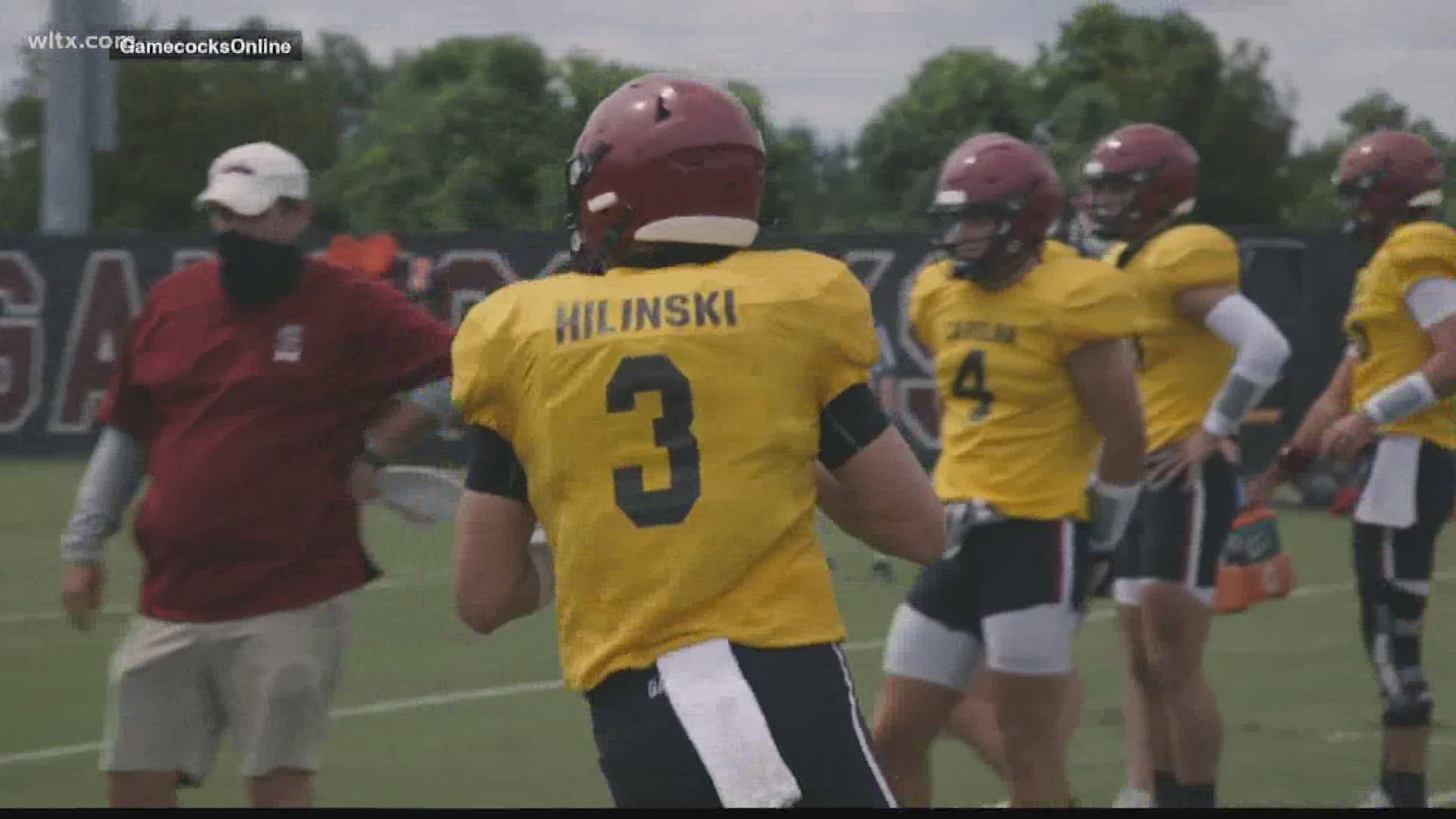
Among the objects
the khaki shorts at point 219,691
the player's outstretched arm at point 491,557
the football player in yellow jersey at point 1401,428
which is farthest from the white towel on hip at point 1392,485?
the player's outstretched arm at point 491,557

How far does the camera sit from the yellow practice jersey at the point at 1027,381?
6.00 meters

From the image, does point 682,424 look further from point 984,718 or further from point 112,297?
point 112,297

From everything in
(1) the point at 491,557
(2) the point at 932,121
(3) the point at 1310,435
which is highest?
(1) the point at 491,557

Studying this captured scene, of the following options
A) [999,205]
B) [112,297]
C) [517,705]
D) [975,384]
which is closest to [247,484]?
[975,384]

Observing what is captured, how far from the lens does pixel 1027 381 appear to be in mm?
6109

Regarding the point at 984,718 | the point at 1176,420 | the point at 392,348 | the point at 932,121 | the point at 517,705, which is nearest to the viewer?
the point at 392,348

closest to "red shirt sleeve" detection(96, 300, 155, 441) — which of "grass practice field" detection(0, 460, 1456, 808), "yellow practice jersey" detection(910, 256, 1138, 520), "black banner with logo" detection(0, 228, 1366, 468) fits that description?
"yellow practice jersey" detection(910, 256, 1138, 520)

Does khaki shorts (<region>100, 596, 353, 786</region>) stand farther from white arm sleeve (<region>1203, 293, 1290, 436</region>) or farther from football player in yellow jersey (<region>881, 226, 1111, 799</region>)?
white arm sleeve (<region>1203, 293, 1290, 436</region>)

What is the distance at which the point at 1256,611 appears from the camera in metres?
12.6

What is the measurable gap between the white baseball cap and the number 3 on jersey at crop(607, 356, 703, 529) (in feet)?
8.18

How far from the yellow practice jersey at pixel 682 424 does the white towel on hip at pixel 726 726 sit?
3cm

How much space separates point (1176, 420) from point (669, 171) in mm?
4101

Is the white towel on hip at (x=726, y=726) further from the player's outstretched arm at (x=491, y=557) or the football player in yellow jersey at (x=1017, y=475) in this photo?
the football player in yellow jersey at (x=1017, y=475)

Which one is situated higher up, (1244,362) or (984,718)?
(1244,362)
